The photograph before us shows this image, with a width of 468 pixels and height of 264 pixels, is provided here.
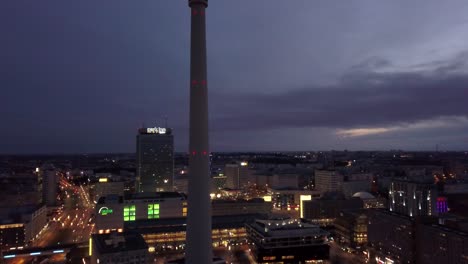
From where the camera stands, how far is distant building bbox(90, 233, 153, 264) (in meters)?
37.7

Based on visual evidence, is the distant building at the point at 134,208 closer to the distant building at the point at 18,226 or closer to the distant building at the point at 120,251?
the distant building at the point at 18,226

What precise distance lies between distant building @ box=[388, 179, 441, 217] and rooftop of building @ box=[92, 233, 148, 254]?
45916 mm

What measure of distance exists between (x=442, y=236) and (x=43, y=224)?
60.7 m

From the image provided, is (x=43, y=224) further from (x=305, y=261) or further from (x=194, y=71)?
(x=194, y=71)

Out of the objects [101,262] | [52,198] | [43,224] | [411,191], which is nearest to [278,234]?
[101,262]

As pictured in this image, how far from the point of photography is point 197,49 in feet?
84.8

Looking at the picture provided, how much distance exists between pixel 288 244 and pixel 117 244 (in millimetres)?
19303

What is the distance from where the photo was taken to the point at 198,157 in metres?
24.8

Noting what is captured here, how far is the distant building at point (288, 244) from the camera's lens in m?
44.7

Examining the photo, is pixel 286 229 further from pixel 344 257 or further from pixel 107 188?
pixel 107 188

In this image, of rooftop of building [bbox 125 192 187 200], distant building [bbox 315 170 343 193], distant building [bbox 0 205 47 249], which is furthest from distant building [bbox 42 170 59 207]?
distant building [bbox 315 170 343 193]

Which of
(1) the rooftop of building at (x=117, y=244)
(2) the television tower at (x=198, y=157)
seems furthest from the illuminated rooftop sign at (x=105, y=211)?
(2) the television tower at (x=198, y=157)

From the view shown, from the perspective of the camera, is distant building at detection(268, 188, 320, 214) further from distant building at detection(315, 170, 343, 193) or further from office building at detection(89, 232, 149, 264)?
office building at detection(89, 232, 149, 264)

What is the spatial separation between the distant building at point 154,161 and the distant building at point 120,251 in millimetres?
56230
